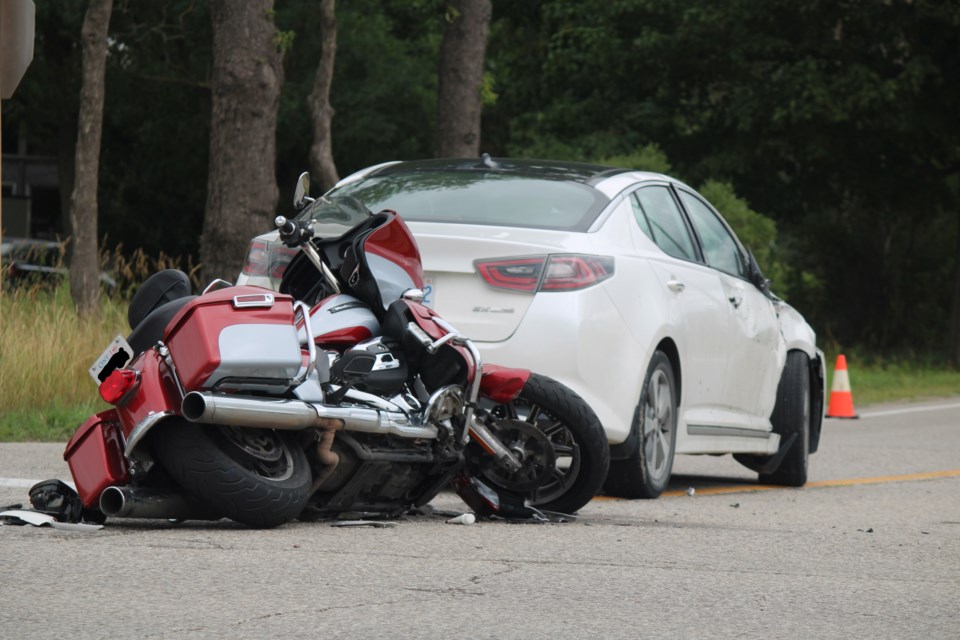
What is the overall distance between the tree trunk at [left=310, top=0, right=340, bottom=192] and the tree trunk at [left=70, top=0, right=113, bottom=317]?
2185mm

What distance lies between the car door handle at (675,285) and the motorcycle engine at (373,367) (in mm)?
2035

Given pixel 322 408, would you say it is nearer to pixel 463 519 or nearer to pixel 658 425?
pixel 463 519

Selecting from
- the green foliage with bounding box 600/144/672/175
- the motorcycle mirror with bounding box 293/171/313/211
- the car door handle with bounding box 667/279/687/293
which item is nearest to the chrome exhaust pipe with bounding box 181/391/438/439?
the motorcycle mirror with bounding box 293/171/313/211

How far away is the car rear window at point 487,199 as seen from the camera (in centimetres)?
765

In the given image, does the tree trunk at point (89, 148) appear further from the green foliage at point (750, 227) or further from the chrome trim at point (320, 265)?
the chrome trim at point (320, 265)

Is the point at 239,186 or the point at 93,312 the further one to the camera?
the point at 239,186

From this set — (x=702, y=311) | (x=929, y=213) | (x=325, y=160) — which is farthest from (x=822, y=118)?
(x=702, y=311)

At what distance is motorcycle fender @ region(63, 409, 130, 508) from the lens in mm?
5715

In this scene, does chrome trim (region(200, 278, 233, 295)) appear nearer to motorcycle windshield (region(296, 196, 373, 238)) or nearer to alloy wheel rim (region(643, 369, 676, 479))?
motorcycle windshield (region(296, 196, 373, 238))

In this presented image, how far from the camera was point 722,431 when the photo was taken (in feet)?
29.0

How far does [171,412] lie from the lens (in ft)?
18.3

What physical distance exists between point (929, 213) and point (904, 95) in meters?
3.66

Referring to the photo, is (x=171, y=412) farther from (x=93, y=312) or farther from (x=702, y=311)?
(x=93, y=312)

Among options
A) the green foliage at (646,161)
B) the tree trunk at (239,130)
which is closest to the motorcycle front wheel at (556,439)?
the tree trunk at (239,130)
